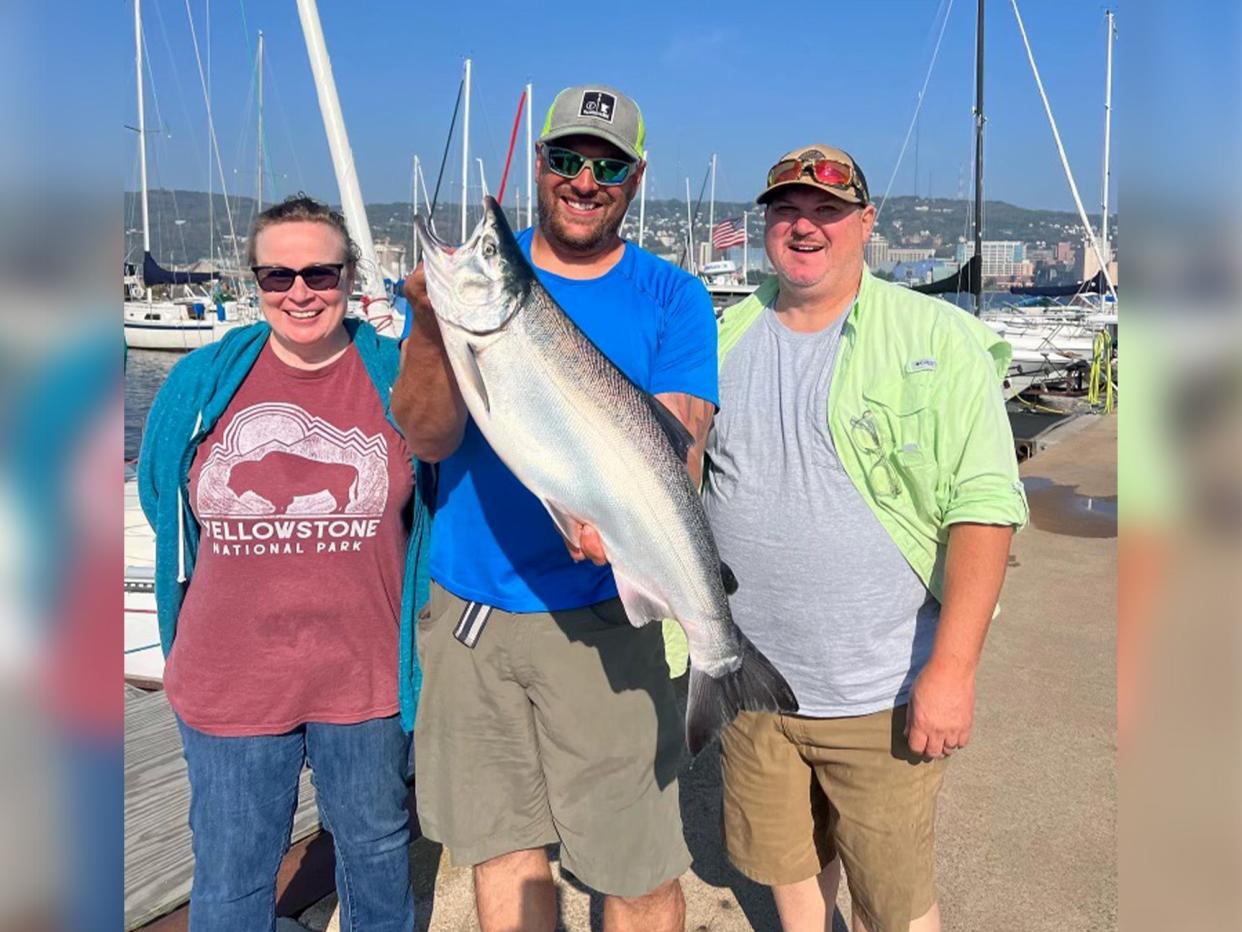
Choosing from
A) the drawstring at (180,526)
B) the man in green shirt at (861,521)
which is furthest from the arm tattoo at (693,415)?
the drawstring at (180,526)

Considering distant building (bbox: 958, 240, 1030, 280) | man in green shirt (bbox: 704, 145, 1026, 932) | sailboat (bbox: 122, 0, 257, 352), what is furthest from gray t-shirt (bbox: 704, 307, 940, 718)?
distant building (bbox: 958, 240, 1030, 280)

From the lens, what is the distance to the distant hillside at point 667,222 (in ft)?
122

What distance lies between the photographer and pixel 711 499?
304cm

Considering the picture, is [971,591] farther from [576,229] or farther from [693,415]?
[576,229]

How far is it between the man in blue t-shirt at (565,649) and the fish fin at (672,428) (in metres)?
0.23

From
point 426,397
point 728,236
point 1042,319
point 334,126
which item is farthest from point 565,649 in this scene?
point 728,236

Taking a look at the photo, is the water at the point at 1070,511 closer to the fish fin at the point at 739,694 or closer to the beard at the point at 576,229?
the fish fin at the point at 739,694

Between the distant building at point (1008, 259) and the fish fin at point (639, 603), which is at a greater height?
the distant building at point (1008, 259)

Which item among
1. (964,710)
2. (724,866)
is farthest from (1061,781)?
(964,710)

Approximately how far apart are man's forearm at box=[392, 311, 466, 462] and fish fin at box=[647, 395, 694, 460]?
568 mm

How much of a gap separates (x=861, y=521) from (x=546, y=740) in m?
1.25

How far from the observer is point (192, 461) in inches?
108
